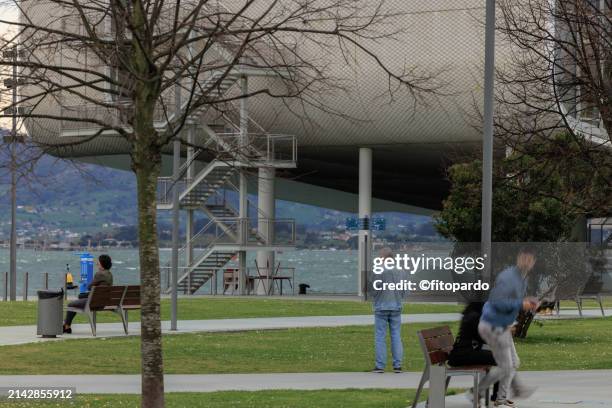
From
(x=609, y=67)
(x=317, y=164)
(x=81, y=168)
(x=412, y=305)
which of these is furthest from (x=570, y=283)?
(x=317, y=164)

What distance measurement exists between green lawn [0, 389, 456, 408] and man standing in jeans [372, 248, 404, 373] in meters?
3.19

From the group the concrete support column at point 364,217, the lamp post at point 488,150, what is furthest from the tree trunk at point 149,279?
the concrete support column at point 364,217

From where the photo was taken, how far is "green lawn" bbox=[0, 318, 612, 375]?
21.2 meters

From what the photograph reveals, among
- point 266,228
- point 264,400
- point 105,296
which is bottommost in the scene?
point 264,400

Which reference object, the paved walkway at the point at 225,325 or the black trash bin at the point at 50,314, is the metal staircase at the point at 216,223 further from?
the black trash bin at the point at 50,314

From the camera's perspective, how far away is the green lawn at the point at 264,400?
1557 cm

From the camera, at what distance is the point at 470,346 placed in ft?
52.0

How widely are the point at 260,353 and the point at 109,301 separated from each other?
15.5ft

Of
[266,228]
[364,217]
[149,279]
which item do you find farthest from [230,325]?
[266,228]

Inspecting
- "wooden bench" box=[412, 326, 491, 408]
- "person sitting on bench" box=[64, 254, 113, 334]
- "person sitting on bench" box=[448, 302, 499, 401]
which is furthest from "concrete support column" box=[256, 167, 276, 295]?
"wooden bench" box=[412, 326, 491, 408]

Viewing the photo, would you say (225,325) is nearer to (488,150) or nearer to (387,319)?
(387,319)

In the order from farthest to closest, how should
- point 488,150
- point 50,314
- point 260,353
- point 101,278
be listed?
1. point 101,278
2. point 50,314
3. point 260,353
4. point 488,150

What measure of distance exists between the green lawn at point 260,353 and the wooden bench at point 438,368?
5.40 meters

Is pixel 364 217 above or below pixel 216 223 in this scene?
above
